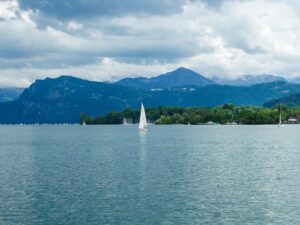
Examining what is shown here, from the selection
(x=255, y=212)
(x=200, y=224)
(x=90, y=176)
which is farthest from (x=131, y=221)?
(x=90, y=176)

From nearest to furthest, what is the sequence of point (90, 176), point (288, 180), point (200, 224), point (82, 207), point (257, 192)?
point (200, 224) < point (82, 207) < point (257, 192) < point (288, 180) < point (90, 176)

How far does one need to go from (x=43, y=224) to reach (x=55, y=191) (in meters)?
16.6

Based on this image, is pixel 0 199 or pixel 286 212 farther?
pixel 0 199

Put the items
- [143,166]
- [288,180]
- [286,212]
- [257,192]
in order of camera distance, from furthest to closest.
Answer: [143,166], [288,180], [257,192], [286,212]

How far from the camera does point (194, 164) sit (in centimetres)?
9369

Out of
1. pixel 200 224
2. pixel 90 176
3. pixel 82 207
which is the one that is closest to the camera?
pixel 200 224

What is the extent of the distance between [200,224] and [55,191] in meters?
24.0

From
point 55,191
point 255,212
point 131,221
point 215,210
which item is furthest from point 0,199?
point 255,212

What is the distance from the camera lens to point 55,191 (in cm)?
6259

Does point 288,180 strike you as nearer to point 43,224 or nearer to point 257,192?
point 257,192

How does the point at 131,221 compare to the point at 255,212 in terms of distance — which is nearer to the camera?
the point at 131,221

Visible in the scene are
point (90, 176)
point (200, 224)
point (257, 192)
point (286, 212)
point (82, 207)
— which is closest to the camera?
point (200, 224)

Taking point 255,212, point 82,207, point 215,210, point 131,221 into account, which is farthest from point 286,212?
point 82,207

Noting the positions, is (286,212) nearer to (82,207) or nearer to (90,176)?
(82,207)
